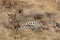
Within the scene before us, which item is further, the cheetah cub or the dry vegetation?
the cheetah cub

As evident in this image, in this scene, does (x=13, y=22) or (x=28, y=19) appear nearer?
(x=13, y=22)

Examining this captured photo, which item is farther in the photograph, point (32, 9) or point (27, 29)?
point (32, 9)

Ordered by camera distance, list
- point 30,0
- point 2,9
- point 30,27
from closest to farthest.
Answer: point 30,27, point 2,9, point 30,0

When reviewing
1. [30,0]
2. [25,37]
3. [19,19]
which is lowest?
[25,37]

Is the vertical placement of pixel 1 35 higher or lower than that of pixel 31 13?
lower

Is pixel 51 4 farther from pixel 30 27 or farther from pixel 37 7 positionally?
pixel 30 27

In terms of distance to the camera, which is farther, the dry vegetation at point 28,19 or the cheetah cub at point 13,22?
the cheetah cub at point 13,22

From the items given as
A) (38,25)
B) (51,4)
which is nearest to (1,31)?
(38,25)

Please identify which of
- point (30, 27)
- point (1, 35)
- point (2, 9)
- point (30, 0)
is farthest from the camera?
point (30, 0)
